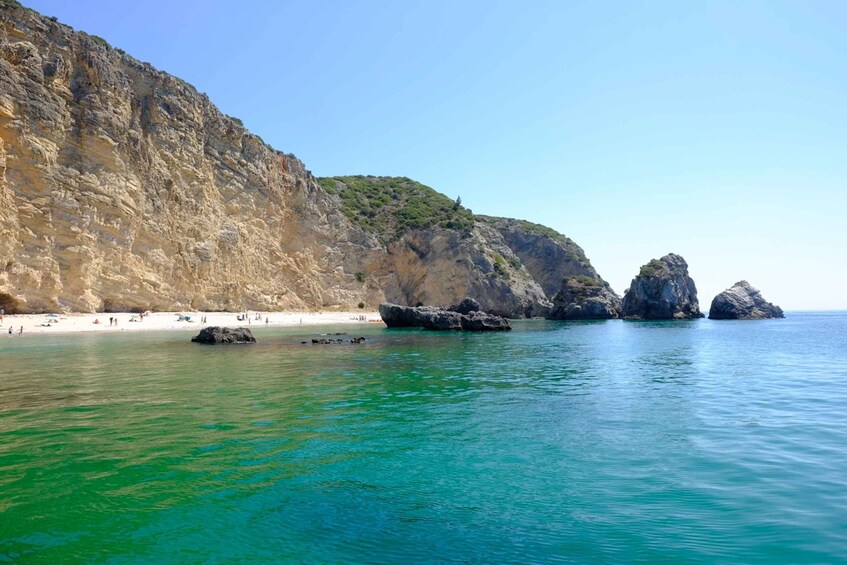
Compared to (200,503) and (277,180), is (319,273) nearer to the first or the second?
(277,180)

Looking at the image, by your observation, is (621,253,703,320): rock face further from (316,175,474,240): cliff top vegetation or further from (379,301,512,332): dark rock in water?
(379,301,512,332): dark rock in water

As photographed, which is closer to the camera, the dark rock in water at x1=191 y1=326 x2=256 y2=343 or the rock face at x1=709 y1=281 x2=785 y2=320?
the dark rock in water at x1=191 y1=326 x2=256 y2=343

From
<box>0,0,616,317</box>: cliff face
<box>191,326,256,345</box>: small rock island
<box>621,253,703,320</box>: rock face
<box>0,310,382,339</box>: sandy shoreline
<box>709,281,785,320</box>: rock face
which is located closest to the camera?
<box>191,326,256,345</box>: small rock island

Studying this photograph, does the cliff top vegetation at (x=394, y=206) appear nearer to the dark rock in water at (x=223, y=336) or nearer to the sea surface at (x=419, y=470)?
the dark rock in water at (x=223, y=336)

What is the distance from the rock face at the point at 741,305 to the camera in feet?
270

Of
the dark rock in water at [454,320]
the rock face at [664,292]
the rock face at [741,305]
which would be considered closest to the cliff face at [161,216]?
the rock face at [664,292]

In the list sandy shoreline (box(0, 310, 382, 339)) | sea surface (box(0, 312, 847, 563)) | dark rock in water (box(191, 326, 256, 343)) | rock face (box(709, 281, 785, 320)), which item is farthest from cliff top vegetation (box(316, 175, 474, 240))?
sea surface (box(0, 312, 847, 563))

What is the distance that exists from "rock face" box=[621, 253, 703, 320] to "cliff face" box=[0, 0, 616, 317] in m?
15.1

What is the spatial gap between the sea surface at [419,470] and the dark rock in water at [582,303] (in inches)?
2620

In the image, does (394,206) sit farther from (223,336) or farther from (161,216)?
(223,336)

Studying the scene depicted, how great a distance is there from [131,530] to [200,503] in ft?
2.91

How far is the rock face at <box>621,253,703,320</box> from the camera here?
8019 centimetres

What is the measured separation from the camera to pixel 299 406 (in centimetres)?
1283

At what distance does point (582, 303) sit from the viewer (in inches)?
3275
